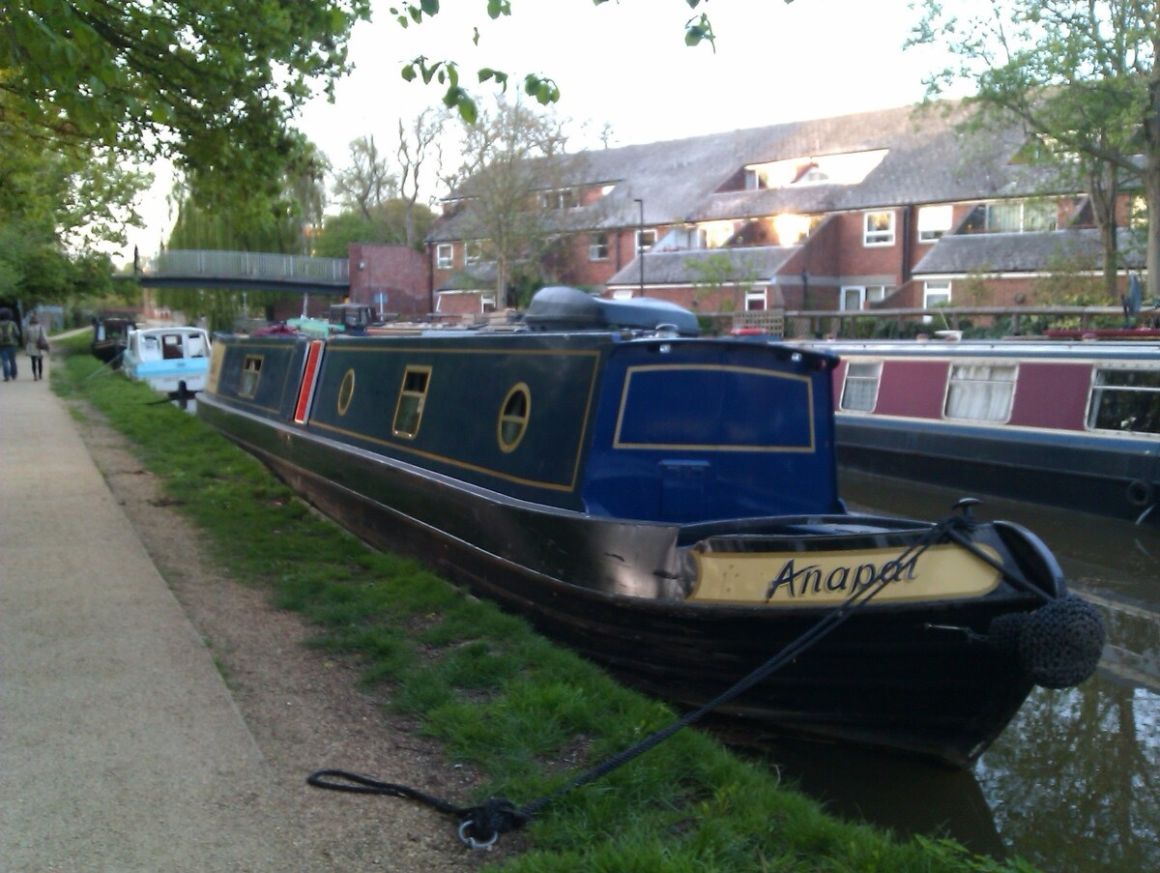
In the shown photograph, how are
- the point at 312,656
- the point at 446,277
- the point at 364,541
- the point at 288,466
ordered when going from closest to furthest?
1. the point at 312,656
2. the point at 364,541
3. the point at 288,466
4. the point at 446,277

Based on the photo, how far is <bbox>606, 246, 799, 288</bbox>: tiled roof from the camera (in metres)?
37.8

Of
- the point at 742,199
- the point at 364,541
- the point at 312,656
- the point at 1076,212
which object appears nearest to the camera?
the point at 312,656

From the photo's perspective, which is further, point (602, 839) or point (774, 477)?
point (774, 477)

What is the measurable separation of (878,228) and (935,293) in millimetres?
→ 3950

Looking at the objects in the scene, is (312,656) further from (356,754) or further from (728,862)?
(728,862)

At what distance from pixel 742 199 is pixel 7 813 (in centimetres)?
4039

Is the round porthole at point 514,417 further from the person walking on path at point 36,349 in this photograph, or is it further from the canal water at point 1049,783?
the person walking on path at point 36,349

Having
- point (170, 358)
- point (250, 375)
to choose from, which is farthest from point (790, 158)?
point (250, 375)

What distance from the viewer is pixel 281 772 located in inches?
184

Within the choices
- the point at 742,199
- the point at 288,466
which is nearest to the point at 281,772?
the point at 288,466

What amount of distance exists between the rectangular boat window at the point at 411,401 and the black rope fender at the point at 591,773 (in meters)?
4.37

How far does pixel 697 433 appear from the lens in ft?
23.4

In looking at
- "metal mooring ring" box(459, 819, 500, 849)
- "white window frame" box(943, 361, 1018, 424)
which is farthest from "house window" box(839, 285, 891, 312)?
"metal mooring ring" box(459, 819, 500, 849)

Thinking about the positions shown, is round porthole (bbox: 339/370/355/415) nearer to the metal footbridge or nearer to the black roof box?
the black roof box
